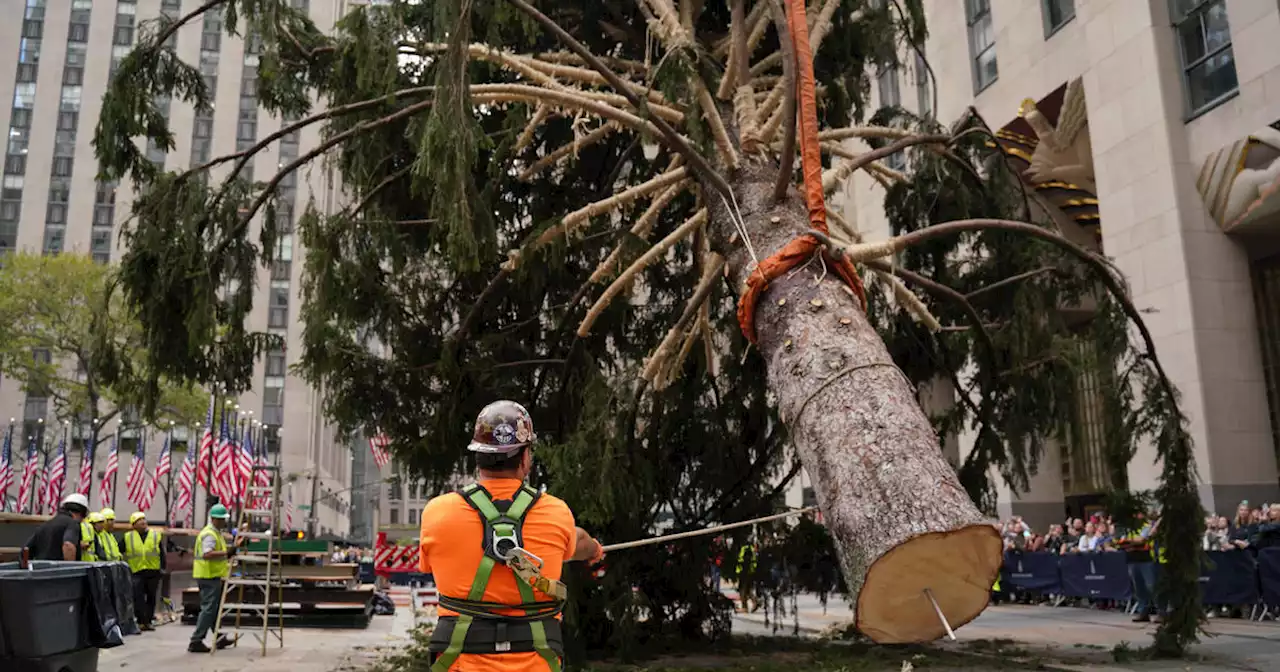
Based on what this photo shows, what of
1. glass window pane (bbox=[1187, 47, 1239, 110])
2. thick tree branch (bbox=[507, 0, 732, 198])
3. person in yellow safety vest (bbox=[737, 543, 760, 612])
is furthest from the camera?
glass window pane (bbox=[1187, 47, 1239, 110])

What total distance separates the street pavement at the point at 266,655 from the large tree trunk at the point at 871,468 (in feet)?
20.9

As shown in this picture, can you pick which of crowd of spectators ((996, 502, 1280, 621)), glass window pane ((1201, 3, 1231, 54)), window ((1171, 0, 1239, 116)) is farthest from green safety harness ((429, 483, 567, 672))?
glass window pane ((1201, 3, 1231, 54))

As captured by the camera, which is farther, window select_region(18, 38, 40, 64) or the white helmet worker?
window select_region(18, 38, 40, 64)

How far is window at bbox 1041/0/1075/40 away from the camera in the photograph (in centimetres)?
2605

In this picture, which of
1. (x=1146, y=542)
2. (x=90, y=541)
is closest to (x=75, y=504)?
(x=90, y=541)

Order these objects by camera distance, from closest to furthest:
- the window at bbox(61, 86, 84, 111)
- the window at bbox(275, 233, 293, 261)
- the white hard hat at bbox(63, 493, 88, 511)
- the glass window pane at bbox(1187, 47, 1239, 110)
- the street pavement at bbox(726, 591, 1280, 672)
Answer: the street pavement at bbox(726, 591, 1280, 672) < the white hard hat at bbox(63, 493, 88, 511) < the window at bbox(275, 233, 293, 261) < the glass window pane at bbox(1187, 47, 1239, 110) < the window at bbox(61, 86, 84, 111)

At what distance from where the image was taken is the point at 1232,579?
14.8 meters

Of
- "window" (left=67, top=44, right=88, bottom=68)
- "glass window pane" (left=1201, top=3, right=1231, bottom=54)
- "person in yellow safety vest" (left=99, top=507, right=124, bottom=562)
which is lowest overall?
"person in yellow safety vest" (left=99, top=507, right=124, bottom=562)

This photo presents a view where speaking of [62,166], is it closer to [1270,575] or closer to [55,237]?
[55,237]

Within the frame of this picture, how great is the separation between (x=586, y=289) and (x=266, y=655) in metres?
6.00

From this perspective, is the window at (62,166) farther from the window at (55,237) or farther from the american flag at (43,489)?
the american flag at (43,489)

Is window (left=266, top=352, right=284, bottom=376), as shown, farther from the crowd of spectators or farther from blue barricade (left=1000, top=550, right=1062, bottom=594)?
the crowd of spectators

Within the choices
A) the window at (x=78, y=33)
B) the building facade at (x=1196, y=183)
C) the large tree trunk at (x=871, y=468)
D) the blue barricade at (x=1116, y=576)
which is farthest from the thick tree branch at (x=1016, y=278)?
the window at (x=78, y=33)

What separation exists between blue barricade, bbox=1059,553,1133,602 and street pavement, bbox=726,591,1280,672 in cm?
33
